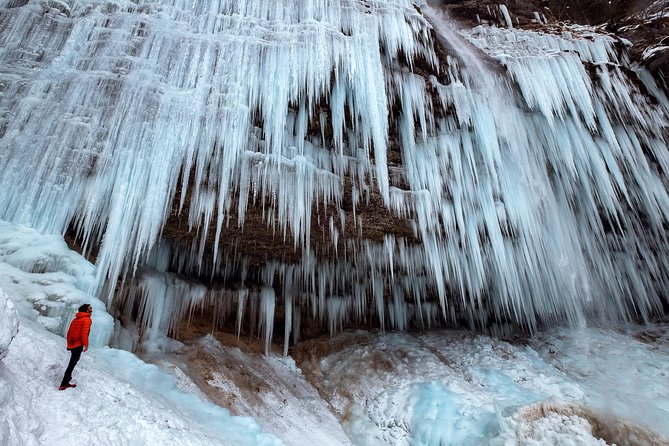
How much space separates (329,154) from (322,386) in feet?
15.5

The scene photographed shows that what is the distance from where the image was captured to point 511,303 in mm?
10570

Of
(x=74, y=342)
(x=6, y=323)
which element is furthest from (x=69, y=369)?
(x=6, y=323)

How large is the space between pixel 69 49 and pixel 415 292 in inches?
332

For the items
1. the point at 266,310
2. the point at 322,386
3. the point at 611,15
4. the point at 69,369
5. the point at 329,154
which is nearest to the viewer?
the point at 69,369

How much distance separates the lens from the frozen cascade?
20.0 ft

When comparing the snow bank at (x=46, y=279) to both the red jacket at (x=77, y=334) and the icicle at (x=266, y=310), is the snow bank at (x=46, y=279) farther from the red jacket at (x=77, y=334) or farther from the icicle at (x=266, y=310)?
the icicle at (x=266, y=310)

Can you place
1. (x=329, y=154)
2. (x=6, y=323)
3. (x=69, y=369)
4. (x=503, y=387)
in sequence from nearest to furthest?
(x=6, y=323) → (x=69, y=369) → (x=329, y=154) → (x=503, y=387)

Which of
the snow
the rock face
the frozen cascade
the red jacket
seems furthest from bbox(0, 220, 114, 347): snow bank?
the rock face

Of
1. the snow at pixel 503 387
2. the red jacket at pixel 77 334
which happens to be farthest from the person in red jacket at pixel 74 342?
the snow at pixel 503 387

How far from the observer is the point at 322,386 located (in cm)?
856

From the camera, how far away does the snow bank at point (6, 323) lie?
3002mm

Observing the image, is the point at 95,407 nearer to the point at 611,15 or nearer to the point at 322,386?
the point at 322,386

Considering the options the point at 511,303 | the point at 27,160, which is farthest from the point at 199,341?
the point at 511,303

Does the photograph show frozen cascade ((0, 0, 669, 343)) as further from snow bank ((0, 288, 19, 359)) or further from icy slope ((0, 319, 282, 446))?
snow bank ((0, 288, 19, 359))
